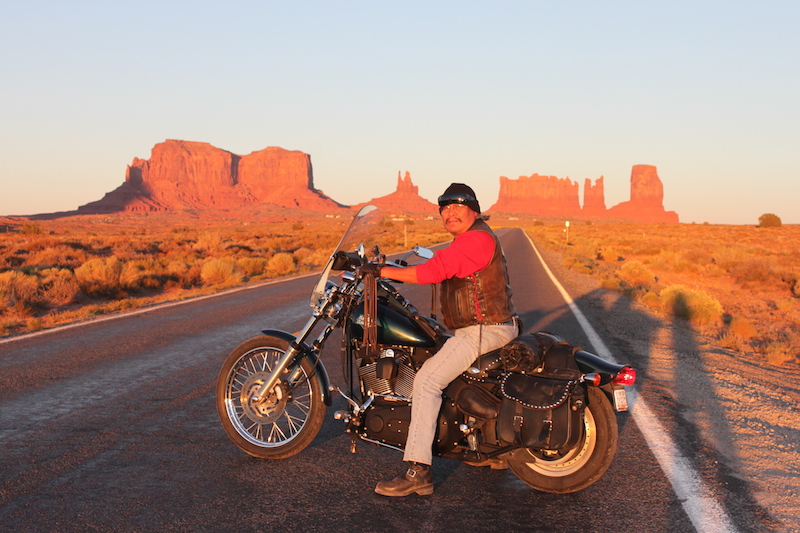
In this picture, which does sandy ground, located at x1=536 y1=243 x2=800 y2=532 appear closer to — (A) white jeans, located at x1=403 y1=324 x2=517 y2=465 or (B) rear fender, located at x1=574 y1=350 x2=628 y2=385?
(B) rear fender, located at x1=574 y1=350 x2=628 y2=385

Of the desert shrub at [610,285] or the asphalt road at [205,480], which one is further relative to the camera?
the desert shrub at [610,285]

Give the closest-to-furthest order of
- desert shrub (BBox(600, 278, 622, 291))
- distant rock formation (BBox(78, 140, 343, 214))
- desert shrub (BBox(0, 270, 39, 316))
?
desert shrub (BBox(0, 270, 39, 316)) → desert shrub (BBox(600, 278, 622, 291)) → distant rock formation (BBox(78, 140, 343, 214))

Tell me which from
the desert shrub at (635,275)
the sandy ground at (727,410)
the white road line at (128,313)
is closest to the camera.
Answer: the sandy ground at (727,410)

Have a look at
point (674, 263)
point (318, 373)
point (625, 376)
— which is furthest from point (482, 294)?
point (674, 263)

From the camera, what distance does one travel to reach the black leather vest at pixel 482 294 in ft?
12.7

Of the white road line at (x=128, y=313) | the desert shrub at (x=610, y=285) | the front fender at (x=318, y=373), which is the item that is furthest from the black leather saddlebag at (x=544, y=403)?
the desert shrub at (x=610, y=285)

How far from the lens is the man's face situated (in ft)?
13.0

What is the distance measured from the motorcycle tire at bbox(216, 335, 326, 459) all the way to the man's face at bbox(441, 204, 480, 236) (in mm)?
1367

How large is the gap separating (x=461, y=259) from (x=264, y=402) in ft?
5.84

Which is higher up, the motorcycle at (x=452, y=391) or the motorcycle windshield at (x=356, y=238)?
the motorcycle windshield at (x=356, y=238)

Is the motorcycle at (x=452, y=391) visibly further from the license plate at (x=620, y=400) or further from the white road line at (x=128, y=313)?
the white road line at (x=128, y=313)

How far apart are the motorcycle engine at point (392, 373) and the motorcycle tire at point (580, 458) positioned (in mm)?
763

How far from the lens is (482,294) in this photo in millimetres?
3902

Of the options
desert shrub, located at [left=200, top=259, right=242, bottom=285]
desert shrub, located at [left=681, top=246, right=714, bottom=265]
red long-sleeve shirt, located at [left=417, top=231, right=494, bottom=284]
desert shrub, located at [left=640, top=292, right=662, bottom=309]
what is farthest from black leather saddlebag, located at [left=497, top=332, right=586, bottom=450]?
desert shrub, located at [left=681, top=246, right=714, bottom=265]
